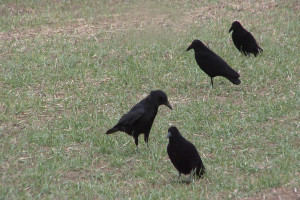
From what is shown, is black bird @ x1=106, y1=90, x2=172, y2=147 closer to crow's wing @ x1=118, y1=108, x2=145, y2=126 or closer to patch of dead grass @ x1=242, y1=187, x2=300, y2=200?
crow's wing @ x1=118, y1=108, x2=145, y2=126

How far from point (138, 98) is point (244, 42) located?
2.77 meters

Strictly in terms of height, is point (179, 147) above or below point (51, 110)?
above

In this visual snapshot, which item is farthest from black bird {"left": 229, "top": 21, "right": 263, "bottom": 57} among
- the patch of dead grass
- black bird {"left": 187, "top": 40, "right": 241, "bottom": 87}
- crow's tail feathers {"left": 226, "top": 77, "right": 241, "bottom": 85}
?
the patch of dead grass

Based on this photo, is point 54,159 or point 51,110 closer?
point 54,159

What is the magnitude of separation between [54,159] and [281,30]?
724 centimetres

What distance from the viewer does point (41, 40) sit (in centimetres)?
1198

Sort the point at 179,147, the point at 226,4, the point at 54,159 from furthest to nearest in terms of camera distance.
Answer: the point at 226,4 < the point at 54,159 < the point at 179,147

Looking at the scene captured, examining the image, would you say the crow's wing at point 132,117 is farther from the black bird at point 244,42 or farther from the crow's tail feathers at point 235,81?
the black bird at point 244,42

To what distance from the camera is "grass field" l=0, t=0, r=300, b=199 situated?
6406 millimetres

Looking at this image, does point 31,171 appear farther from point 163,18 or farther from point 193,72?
point 163,18

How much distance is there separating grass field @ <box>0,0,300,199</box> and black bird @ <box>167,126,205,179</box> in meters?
0.17

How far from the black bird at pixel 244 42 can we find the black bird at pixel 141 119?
4180mm

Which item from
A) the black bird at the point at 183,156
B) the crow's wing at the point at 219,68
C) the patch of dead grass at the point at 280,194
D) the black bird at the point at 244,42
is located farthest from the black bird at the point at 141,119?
the black bird at the point at 244,42

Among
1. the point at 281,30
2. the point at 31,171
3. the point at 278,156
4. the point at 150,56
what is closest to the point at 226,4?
the point at 281,30
